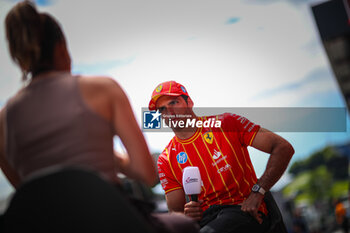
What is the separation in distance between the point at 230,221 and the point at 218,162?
498 millimetres

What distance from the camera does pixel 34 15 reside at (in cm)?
119

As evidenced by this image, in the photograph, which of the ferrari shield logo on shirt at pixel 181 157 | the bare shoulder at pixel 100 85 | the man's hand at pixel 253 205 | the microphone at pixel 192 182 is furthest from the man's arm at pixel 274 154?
the bare shoulder at pixel 100 85

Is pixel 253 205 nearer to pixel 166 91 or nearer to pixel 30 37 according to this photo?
pixel 166 91

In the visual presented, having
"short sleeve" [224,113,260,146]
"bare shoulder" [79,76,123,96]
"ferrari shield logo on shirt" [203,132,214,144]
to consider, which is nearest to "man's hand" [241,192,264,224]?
"short sleeve" [224,113,260,146]

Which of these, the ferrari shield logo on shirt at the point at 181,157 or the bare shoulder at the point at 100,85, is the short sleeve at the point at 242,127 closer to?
the ferrari shield logo on shirt at the point at 181,157

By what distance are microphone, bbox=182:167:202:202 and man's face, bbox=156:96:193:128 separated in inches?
23.8

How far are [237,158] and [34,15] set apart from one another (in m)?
1.72

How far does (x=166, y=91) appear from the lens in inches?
106

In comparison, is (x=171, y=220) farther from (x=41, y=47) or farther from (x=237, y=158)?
(x=237, y=158)

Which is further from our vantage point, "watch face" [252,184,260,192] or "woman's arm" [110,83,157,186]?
"watch face" [252,184,260,192]

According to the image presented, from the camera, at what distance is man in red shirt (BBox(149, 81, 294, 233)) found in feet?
7.03

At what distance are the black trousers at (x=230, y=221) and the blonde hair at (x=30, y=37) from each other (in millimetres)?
1378

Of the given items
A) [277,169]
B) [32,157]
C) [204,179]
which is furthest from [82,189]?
[277,169]

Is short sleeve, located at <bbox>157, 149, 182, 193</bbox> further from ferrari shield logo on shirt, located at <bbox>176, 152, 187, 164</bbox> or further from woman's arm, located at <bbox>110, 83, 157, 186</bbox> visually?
woman's arm, located at <bbox>110, 83, 157, 186</bbox>
